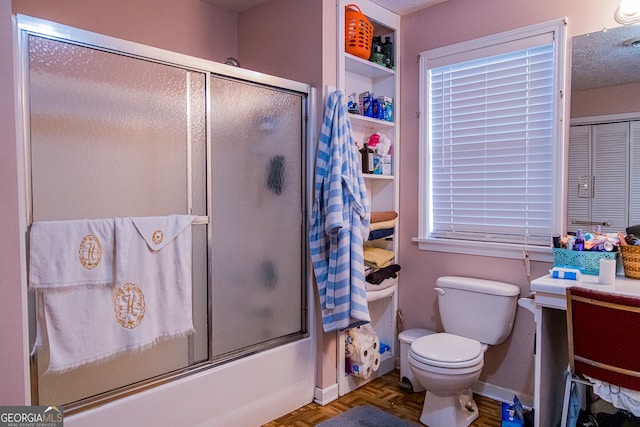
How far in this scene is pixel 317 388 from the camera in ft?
8.41

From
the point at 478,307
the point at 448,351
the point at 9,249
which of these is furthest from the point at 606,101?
the point at 9,249

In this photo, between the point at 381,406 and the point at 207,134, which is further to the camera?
the point at 381,406

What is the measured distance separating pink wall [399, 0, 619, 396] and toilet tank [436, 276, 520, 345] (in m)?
0.11

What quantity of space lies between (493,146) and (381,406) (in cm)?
166

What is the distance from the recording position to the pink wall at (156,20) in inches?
87.2

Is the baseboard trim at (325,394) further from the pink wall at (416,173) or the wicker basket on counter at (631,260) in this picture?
the wicker basket on counter at (631,260)

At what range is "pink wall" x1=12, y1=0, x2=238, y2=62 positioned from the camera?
7.27 feet

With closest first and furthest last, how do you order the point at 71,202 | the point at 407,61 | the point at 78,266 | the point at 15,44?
the point at 15,44
the point at 78,266
the point at 71,202
the point at 407,61

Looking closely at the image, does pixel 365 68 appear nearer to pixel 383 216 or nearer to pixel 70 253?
pixel 383 216

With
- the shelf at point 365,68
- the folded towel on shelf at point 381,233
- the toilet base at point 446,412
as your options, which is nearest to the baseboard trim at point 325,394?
the toilet base at point 446,412

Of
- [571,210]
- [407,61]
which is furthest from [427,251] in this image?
[407,61]

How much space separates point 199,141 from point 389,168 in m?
1.39

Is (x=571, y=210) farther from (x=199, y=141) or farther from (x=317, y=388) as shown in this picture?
(x=199, y=141)

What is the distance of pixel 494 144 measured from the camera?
259 centimetres
